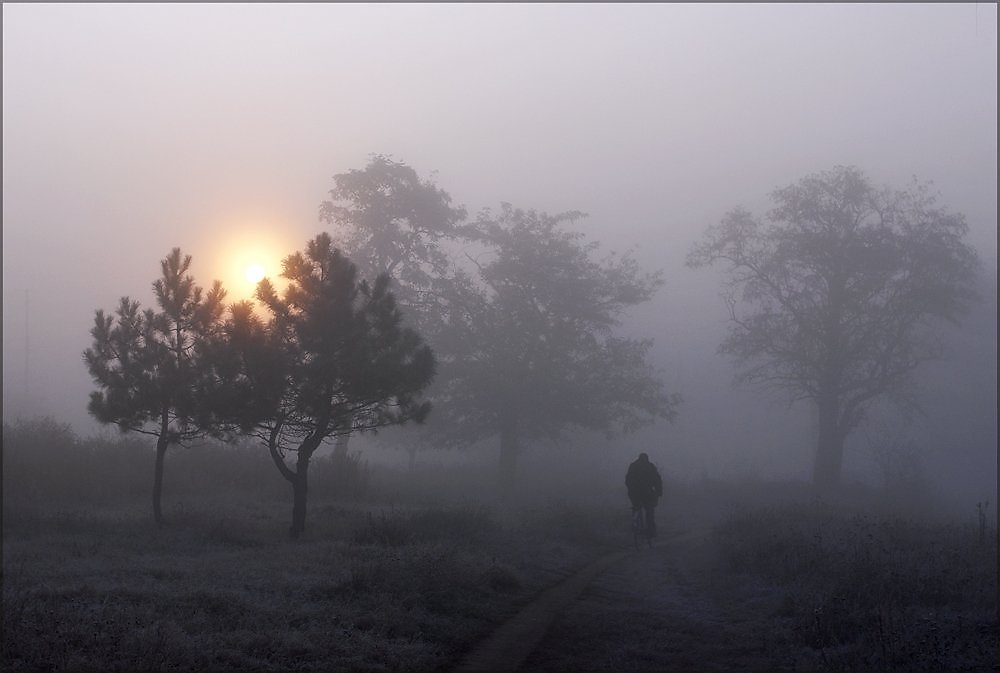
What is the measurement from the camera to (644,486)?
75.9ft

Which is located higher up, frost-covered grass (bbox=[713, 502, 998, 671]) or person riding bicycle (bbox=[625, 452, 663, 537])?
person riding bicycle (bbox=[625, 452, 663, 537])

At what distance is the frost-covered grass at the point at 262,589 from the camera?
8805 millimetres

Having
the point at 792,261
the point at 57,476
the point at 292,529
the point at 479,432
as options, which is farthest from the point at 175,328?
the point at 792,261

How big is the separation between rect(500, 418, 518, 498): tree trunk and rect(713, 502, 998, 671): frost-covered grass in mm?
18792

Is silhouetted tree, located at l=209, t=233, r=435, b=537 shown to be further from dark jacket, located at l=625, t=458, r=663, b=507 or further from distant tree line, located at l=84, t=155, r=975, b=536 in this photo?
distant tree line, located at l=84, t=155, r=975, b=536

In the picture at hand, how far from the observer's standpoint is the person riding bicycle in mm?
23094

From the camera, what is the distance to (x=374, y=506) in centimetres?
2842

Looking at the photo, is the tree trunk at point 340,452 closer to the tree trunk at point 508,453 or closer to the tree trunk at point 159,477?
the tree trunk at point 508,453

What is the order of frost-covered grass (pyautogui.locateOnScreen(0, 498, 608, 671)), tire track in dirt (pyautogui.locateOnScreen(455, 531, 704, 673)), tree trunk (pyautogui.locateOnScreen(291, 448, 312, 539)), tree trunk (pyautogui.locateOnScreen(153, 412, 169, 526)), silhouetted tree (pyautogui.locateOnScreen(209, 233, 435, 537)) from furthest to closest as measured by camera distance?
tree trunk (pyautogui.locateOnScreen(153, 412, 169, 526)) → tree trunk (pyautogui.locateOnScreen(291, 448, 312, 539)) → silhouetted tree (pyautogui.locateOnScreen(209, 233, 435, 537)) → tire track in dirt (pyautogui.locateOnScreen(455, 531, 704, 673)) → frost-covered grass (pyautogui.locateOnScreen(0, 498, 608, 671))

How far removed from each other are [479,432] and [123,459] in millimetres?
14123

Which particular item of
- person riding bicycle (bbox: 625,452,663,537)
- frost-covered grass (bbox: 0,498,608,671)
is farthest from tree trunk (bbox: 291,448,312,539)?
person riding bicycle (bbox: 625,452,663,537)

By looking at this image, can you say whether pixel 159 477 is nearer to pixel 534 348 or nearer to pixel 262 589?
pixel 262 589

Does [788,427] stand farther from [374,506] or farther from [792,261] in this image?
[374,506]

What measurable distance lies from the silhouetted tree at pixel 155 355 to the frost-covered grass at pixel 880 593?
12.9 metres
